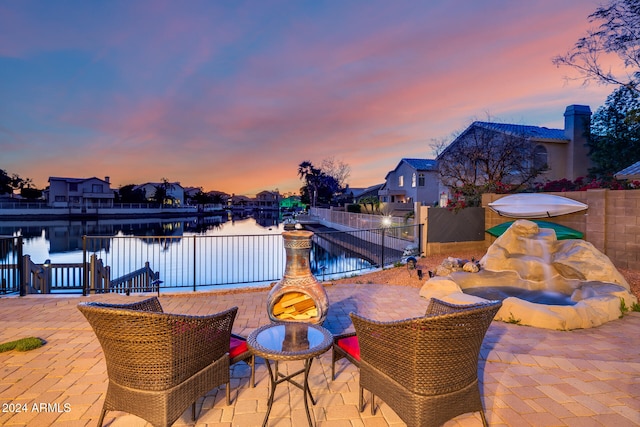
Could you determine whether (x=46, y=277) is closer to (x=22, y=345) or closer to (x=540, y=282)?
(x=22, y=345)

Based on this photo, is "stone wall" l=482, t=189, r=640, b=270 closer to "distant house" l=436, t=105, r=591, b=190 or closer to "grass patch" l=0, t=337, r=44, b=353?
"grass patch" l=0, t=337, r=44, b=353

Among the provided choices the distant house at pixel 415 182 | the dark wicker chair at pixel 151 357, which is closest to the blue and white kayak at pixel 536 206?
the dark wicker chair at pixel 151 357

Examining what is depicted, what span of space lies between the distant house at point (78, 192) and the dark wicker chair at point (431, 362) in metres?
58.8

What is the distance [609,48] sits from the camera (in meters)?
10.6

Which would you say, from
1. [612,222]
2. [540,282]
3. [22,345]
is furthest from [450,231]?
[22,345]

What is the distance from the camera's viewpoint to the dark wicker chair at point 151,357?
5.82 feet

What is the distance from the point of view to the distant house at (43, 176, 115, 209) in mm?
49875

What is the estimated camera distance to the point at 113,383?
1956 millimetres

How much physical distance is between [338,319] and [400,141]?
24.0 metres

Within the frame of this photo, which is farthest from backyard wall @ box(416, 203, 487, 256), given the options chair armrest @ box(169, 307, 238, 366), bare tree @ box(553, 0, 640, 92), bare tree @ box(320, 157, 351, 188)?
bare tree @ box(320, 157, 351, 188)

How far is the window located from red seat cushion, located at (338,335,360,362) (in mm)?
18274

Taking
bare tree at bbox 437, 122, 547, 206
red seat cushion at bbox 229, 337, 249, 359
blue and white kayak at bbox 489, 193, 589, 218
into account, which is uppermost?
bare tree at bbox 437, 122, 547, 206

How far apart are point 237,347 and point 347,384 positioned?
1053 mm

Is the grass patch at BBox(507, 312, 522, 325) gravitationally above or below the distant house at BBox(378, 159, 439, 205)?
below
